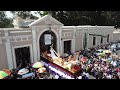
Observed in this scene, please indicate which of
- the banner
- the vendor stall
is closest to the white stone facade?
the banner

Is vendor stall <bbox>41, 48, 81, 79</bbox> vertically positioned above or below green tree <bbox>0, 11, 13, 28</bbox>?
below

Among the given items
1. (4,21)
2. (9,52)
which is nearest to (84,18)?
(4,21)

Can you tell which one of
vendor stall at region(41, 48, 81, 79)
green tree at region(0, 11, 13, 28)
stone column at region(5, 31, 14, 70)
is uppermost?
green tree at region(0, 11, 13, 28)

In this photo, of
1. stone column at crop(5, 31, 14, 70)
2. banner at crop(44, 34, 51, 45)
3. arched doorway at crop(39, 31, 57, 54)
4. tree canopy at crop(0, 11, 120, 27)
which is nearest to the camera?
stone column at crop(5, 31, 14, 70)

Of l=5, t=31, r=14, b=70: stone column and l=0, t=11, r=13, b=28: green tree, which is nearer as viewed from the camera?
l=5, t=31, r=14, b=70: stone column

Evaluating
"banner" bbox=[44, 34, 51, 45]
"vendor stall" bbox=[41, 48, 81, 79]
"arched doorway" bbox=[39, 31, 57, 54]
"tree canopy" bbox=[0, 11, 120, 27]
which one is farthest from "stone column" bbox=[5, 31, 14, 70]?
"tree canopy" bbox=[0, 11, 120, 27]

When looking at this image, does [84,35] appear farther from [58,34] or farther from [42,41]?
[42,41]

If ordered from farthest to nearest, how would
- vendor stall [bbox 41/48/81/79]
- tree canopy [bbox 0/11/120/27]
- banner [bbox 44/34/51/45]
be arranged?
tree canopy [bbox 0/11/120/27] → banner [bbox 44/34/51/45] → vendor stall [bbox 41/48/81/79]

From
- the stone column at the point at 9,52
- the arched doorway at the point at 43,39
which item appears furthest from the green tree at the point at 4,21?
the stone column at the point at 9,52

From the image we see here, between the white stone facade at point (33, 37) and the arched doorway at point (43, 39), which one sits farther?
the arched doorway at point (43, 39)

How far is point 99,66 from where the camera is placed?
12516 millimetres

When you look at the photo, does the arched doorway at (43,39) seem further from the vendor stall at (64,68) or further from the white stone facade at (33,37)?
the vendor stall at (64,68)

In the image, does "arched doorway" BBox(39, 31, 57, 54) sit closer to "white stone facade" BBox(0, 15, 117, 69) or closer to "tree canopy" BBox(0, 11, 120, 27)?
"white stone facade" BBox(0, 15, 117, 69)
